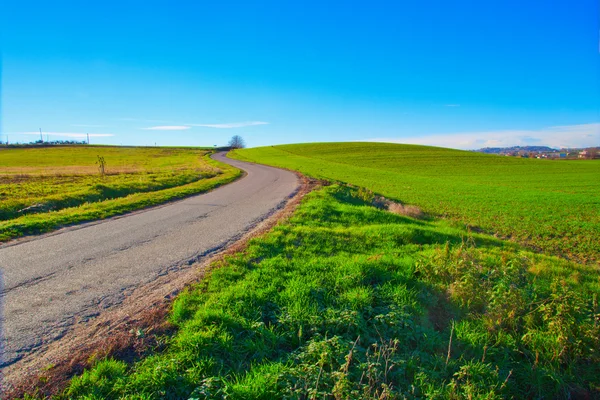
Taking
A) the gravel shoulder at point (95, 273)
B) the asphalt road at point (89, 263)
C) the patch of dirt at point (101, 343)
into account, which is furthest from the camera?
the asphalt road at point (89, 263)

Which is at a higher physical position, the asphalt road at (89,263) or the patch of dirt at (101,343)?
the asphalt road at (89,263)

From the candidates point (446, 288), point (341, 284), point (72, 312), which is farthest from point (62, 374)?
point (446, 288)

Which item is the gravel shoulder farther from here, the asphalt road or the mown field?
the mown field

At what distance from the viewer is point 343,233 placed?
9.27 metres

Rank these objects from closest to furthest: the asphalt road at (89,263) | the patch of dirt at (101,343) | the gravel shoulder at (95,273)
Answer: the patch of dirt at (101,343) → the gravel shoulder at (95,273) → the asphalt road at (89,263)

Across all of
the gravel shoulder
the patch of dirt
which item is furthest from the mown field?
the gravel shoulder

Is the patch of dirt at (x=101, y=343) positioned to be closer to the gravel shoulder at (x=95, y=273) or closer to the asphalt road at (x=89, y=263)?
the gravel shoulder at (x=95, y=273)

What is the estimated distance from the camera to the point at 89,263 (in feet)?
22.4

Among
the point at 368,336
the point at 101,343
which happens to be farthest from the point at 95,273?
the point at 368,336

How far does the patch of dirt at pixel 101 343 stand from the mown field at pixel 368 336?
0.21 m

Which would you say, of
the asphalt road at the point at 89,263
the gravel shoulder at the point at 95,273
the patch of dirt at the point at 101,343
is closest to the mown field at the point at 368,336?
the patch of dirt at the point at 101,343

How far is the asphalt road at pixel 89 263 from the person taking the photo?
14.8 feet

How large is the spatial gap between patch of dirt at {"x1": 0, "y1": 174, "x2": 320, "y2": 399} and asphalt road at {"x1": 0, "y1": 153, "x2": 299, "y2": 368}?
0.23 m

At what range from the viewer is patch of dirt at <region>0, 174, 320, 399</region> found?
3.36m
